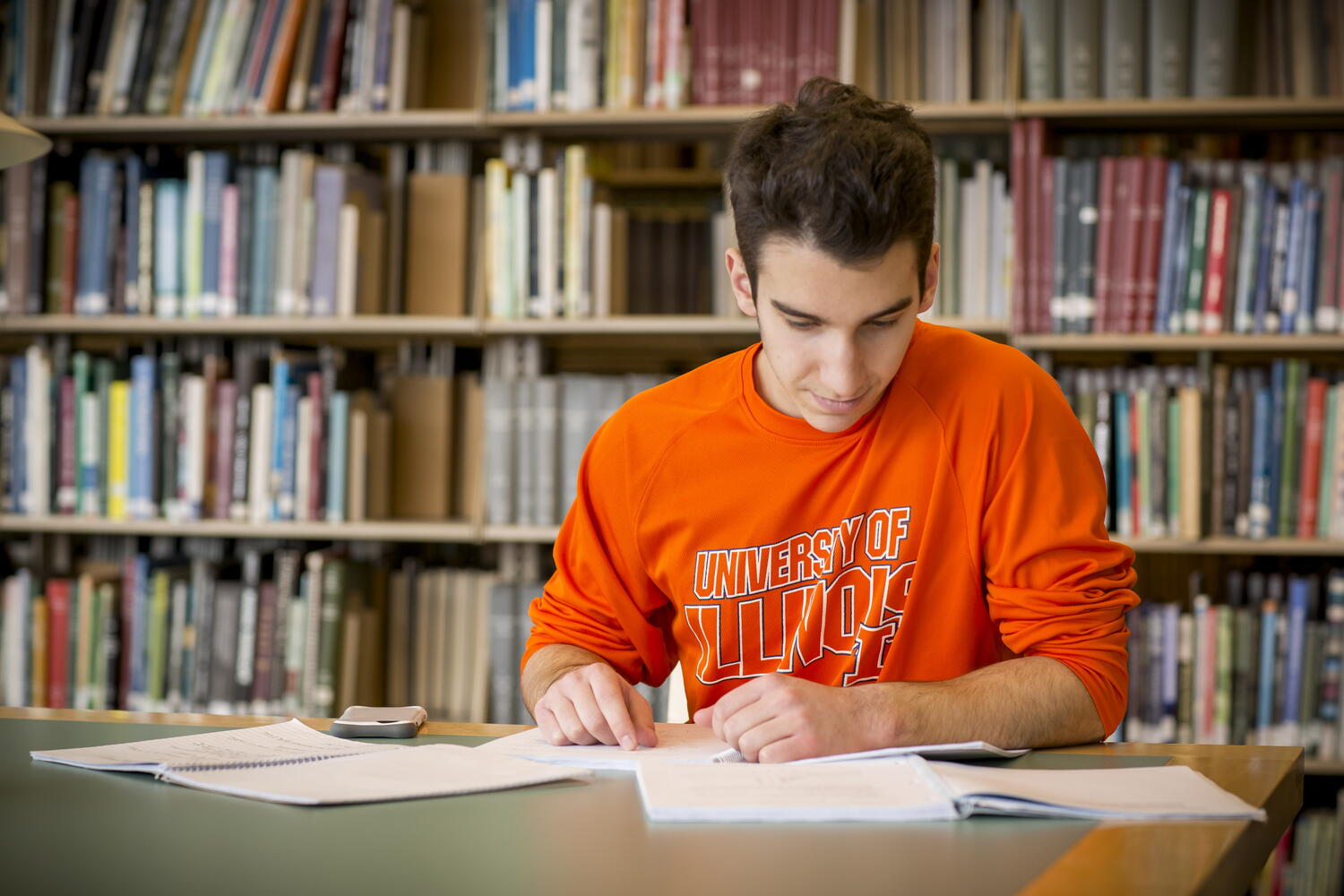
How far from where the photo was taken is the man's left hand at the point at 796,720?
945 millimetres

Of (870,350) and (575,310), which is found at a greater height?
(575,310)

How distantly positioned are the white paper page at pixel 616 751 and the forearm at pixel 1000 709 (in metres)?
0.15

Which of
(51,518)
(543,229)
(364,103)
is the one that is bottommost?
(51,518)

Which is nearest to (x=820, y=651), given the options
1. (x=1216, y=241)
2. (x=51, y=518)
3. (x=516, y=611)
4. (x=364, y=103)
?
(x=516, y=611)

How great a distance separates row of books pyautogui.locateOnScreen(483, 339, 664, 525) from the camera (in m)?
2.51

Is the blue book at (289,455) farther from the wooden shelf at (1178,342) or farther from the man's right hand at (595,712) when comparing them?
the man's right hand at (595,712)

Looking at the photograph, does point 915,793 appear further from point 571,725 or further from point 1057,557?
point 1057,557

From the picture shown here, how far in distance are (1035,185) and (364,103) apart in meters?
1.32

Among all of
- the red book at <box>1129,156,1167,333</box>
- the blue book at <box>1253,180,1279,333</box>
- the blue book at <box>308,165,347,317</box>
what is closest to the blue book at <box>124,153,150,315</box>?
the blue book at <box>308,165,347,317</box>

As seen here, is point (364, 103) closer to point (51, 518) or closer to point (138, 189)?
point (138, 189)

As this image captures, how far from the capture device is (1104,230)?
2.36 metres

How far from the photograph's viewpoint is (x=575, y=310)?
251 cm

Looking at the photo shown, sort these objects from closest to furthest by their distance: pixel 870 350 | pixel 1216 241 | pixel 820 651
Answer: pixel 870 350, pixel 820 651, pixel 1216 241

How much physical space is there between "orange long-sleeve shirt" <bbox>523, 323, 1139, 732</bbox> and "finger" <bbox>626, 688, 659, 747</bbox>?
25 cm
